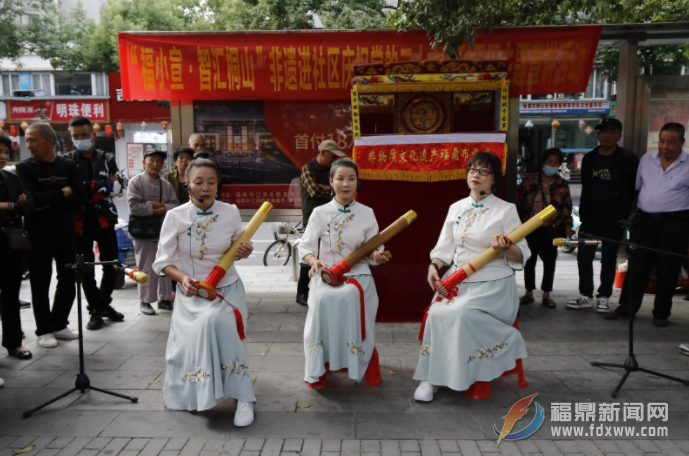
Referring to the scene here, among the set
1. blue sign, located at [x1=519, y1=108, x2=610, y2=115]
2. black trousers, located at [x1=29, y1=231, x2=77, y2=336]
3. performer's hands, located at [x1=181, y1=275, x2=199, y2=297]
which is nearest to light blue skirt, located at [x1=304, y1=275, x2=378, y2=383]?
performer's hands, located at [x1=181, y1=275, x2=199, y2=297]

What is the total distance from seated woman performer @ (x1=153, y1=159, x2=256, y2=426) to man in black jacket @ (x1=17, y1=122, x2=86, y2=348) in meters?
1.66

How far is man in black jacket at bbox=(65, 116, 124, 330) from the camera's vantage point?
4.94 metres

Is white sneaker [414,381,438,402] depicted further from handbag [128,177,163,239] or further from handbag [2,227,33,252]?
handbag [128,177,163,239]

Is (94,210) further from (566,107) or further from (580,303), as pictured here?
(566,107)

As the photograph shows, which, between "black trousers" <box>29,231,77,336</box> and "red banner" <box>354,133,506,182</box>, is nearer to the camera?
"black trousers" <box>29,231,77,336</box>

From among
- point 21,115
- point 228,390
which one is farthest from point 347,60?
point 21,115

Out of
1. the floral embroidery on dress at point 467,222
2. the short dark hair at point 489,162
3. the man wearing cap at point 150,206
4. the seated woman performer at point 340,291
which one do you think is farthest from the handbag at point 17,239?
the short dark hair at point 489,162

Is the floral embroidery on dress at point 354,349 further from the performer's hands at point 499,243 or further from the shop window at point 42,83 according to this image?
the shop window at point 42,83

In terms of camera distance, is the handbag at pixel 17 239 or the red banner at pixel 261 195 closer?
the handbag at pixel 17 239

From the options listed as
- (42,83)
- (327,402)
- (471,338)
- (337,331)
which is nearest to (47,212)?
(337,331)

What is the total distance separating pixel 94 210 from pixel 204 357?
2618 millimetres

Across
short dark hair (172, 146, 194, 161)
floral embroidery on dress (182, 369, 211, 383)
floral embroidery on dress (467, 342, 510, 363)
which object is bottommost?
floral embroidery on dress (182, 369, 211, 383)

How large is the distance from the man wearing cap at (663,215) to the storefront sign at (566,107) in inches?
788

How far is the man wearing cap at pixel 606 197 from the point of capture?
5.29m
